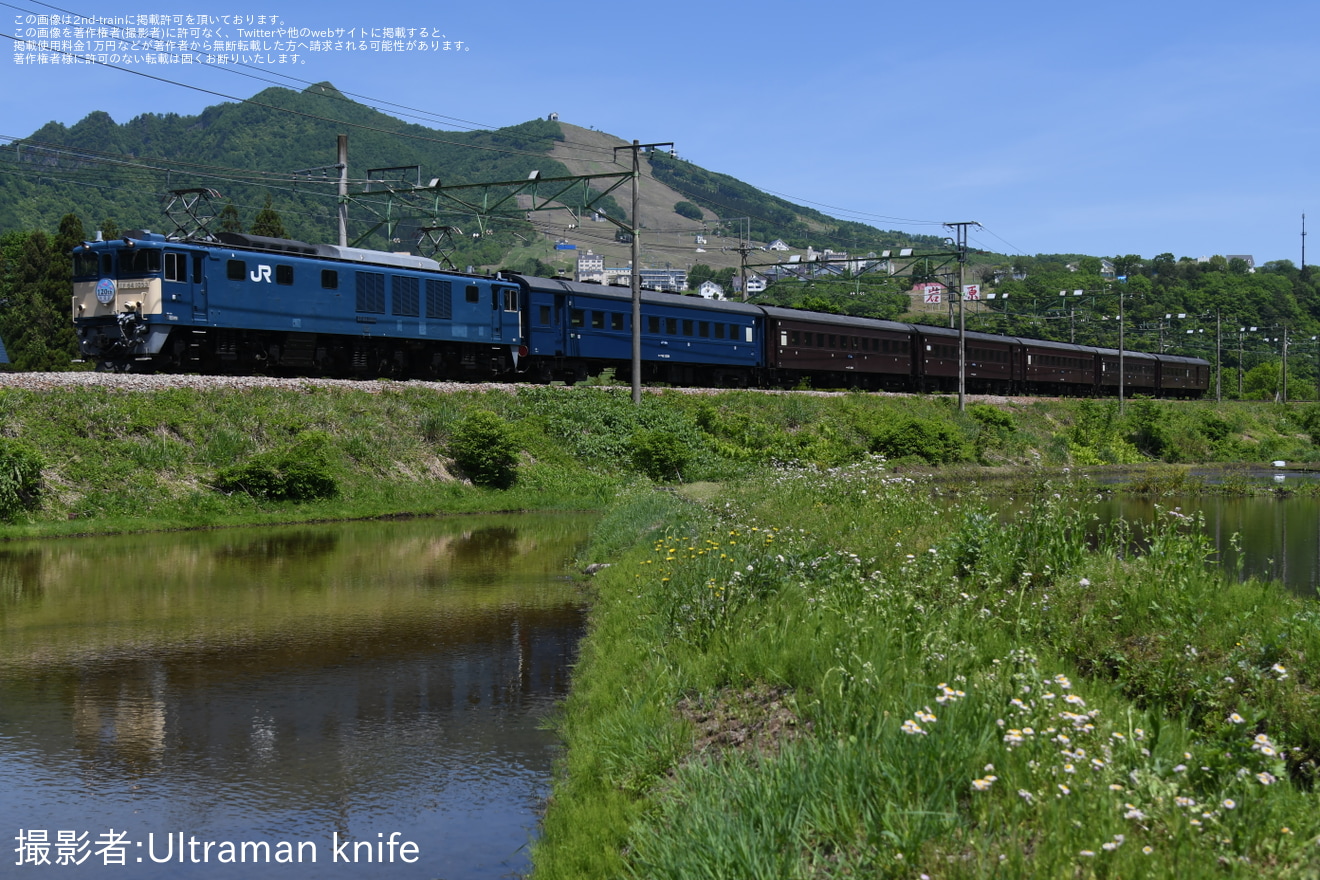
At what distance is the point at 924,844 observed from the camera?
16.9ft

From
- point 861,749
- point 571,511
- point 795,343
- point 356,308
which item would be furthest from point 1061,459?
point 861,749

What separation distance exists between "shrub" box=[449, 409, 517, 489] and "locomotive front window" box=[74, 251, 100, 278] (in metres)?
10.1

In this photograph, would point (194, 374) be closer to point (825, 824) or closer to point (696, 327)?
point (696, 327)

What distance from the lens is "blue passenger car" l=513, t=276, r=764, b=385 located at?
132 feet

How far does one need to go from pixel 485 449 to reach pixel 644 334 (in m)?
13.1

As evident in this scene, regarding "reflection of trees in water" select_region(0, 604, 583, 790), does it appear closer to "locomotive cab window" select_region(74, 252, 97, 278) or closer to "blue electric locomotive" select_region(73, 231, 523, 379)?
"blue electric locomotive" select_region(73, 231, 523, 379)

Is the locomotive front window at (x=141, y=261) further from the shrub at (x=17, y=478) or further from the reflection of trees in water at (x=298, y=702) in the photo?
the reflection of trees in water at (x=298, y=702)

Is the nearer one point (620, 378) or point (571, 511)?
point (571, 511)

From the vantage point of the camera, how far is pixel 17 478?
23.6 meters

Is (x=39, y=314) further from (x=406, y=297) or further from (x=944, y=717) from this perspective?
(x=944, y=717)

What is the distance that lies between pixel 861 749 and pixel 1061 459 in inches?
2005

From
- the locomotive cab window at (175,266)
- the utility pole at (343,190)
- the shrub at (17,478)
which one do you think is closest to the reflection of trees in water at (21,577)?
the shrub at (17,478)

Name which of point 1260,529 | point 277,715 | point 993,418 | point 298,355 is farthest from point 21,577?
point 993,418

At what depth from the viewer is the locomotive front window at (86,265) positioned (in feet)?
95.2
